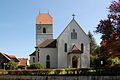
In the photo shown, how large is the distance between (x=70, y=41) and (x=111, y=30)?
2667cm

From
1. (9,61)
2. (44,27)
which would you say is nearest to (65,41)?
(9,61)

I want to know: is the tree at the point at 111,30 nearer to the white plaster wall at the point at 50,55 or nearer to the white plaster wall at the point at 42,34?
the white plaster wall at the point at 50,55

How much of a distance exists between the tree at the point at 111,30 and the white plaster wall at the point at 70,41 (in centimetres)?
2400

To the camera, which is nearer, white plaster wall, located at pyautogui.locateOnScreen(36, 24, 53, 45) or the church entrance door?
the church entrance door

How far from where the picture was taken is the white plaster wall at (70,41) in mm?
60438

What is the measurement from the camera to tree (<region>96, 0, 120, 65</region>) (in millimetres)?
33625

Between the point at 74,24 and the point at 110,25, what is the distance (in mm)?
26711

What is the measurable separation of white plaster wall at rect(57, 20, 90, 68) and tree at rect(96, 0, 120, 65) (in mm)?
24002

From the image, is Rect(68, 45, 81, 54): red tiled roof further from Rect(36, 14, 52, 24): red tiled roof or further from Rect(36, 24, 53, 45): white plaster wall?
Rect(36, 14, 52, 24): red tiled roof

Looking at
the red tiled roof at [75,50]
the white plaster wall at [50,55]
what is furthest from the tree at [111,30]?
the white plaster wall at [50,55]

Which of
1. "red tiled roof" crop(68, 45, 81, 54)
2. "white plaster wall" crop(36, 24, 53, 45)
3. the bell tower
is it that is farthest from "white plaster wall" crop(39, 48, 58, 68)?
"white plaster wall" crop(36, 24, 53, 45)

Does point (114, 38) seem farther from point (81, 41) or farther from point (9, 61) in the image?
point (9, 61)

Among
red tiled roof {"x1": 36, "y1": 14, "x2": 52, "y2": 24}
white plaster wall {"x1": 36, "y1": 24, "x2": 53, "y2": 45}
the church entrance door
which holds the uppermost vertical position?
red tiled roof {"x1": 36, "y1": 14, "x2": 52, "y2": 24}

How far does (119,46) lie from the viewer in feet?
110
